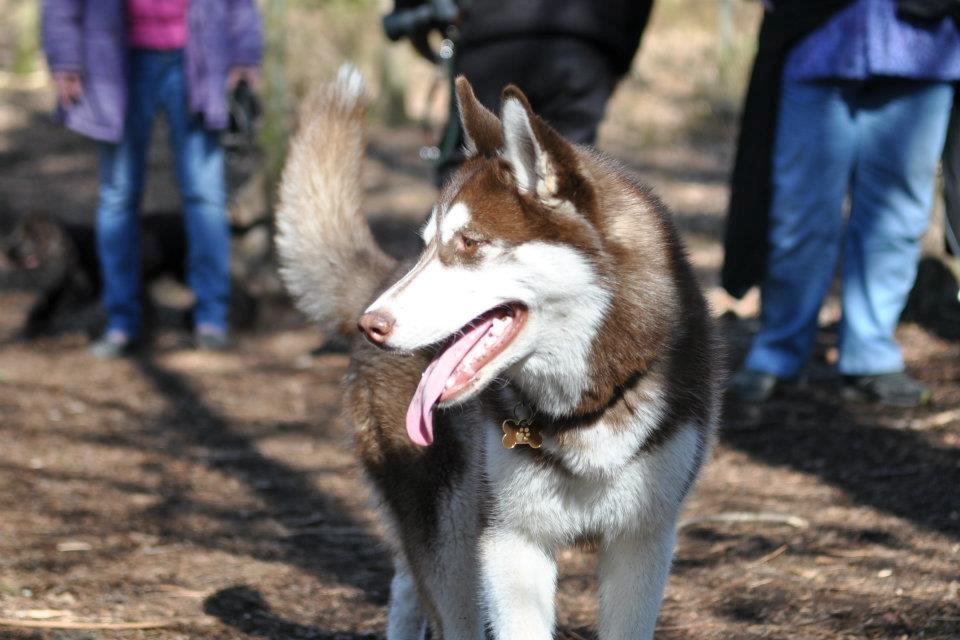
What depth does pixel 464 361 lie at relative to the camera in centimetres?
246

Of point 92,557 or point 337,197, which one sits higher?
point 337,197

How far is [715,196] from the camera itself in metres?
9.89

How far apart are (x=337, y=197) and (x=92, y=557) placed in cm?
155

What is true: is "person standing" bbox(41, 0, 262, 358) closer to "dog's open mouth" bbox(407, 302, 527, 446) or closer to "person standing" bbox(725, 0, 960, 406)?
"person standing" bbox(725, 0, 960, 406)

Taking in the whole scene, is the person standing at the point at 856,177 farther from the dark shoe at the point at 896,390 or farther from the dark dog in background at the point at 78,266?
the dark dog in background at the point at 78,266

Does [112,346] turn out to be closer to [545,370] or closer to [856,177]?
[856,177]

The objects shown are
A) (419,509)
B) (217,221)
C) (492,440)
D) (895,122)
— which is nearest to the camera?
(492,440)

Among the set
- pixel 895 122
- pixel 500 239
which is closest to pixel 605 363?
pixel 500 239

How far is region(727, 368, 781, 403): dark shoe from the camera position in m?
5.01

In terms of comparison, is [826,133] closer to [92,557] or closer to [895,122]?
[895,122]

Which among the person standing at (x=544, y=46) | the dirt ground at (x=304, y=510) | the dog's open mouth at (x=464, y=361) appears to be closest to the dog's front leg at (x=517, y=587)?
the dog's open mouth at (x=464, y=361)

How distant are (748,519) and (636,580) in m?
1.51

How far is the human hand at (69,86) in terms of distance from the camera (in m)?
6.08

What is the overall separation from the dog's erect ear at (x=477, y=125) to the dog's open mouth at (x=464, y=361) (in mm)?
Result: 405
